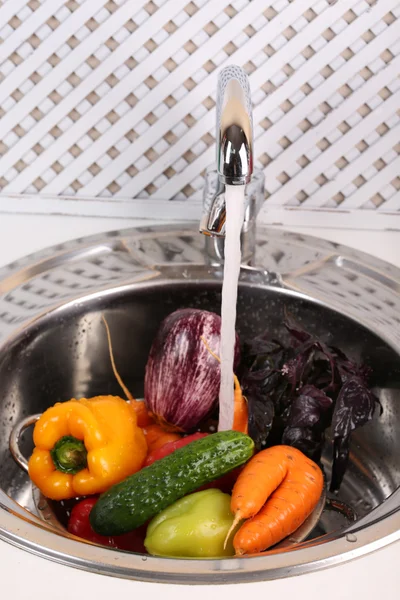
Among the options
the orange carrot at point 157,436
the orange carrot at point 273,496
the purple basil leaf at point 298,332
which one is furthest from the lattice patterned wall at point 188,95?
the orange carrot at point 273,496

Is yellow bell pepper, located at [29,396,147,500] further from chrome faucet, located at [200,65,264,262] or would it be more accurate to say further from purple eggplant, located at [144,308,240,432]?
chrome faucet, located at [200,65,264,262]

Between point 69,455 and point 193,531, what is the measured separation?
0.19 meters

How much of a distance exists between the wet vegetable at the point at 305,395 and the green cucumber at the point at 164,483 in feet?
0.34

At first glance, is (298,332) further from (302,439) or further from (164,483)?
Result: (164,483)

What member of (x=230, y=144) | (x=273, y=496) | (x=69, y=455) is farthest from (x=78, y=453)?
(x=230, y=144)

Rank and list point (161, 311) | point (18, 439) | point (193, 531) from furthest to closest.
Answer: point (161, 311)
point (18, 439)
point (193, 531)

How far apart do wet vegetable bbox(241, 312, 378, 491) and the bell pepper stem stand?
8.2 inches

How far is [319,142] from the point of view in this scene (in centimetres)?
123

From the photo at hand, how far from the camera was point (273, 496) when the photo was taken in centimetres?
83

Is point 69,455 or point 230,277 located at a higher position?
point 230,277

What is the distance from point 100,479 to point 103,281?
1.07 feet

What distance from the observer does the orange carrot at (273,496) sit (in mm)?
780

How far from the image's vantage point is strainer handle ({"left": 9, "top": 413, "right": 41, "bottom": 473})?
3.16 ft

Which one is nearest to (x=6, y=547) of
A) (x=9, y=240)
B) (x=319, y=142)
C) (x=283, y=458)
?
(x=283, y=458)
